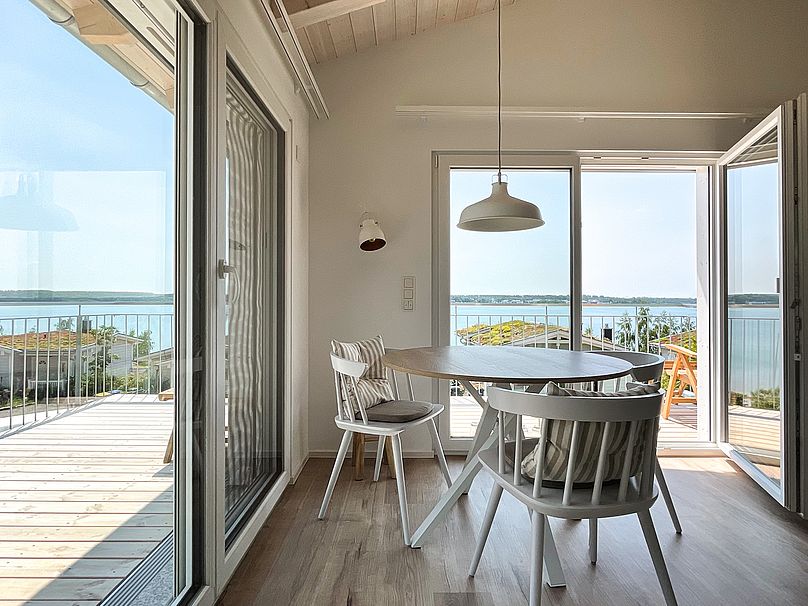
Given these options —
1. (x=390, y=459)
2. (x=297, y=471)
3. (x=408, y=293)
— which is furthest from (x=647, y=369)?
(x=297, y=471)

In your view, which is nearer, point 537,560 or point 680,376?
point 537,560

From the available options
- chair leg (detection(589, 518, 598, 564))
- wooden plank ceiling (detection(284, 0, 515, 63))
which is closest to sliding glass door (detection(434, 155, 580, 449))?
wooden plank ceiling (detection(284, 0, 515, 63))

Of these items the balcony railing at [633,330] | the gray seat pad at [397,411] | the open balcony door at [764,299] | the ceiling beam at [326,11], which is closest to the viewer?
the gray seat pad at [397,411]

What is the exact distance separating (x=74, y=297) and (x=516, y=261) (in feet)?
10.4

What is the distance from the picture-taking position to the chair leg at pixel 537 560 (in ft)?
5.37

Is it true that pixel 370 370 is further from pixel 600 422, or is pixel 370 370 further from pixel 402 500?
pixel 600 422

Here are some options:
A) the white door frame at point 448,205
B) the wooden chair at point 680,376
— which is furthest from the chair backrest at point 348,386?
the wooden chair at point 680,376

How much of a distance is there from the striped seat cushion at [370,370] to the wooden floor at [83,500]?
4.46 feet

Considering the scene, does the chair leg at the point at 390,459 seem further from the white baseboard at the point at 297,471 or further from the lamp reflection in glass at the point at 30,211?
the lamp reflection in glass at the point at 30,211

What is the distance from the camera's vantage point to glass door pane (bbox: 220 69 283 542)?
2.30m

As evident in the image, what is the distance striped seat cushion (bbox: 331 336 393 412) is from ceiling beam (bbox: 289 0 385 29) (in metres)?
1.73

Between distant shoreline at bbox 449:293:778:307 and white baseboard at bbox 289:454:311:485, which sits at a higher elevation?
distant shoreline at bbox 449:293:778:307

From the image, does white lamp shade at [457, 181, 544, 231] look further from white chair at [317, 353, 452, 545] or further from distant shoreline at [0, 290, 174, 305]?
distant shoreline at [0, 290, 174, 305]

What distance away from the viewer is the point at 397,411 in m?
2.85
